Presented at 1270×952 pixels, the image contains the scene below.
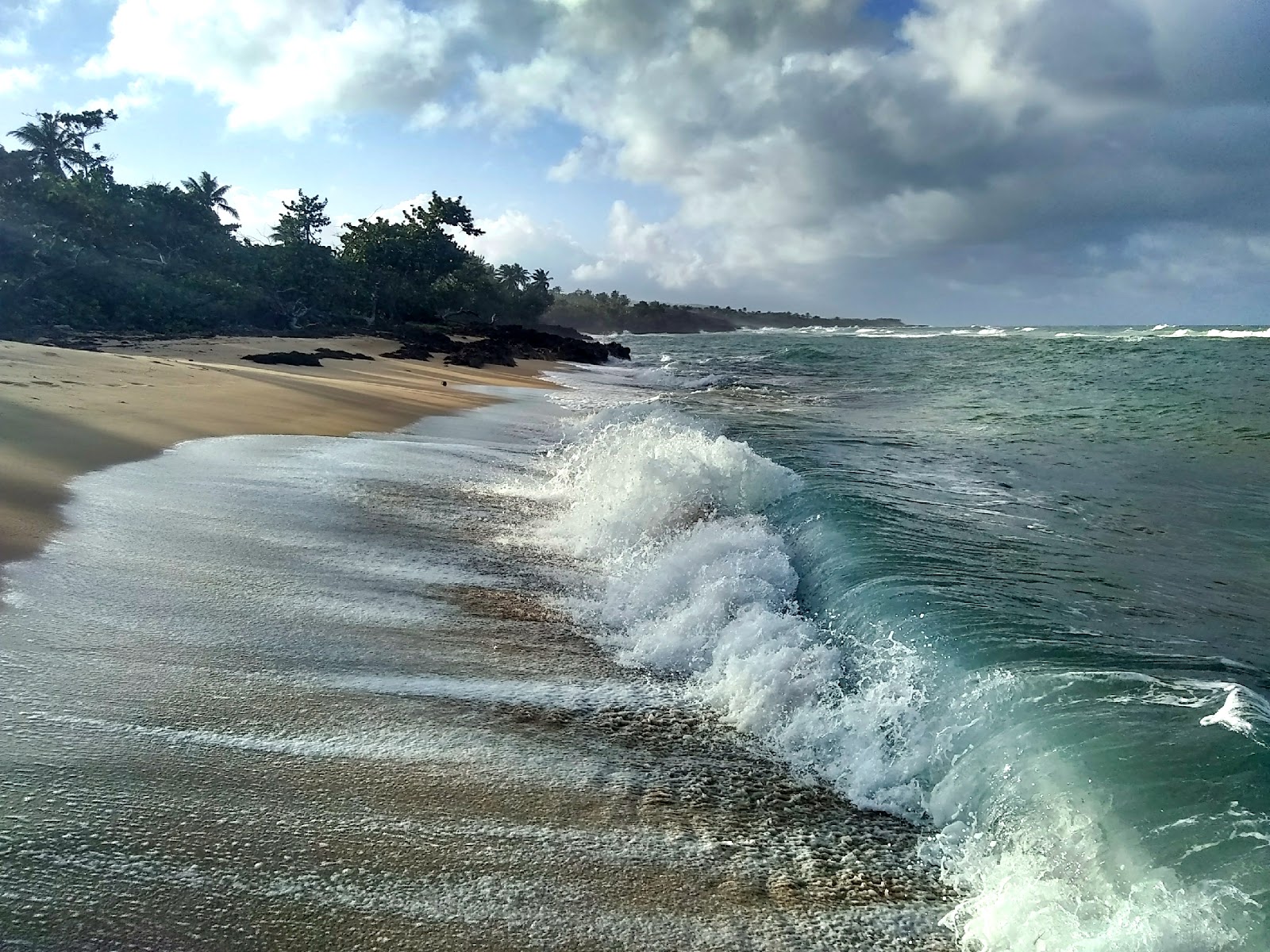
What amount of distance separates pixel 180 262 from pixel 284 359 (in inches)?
711

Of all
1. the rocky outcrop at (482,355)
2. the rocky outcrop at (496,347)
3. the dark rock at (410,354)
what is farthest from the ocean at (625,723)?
the rocky outcrop at (496,347)

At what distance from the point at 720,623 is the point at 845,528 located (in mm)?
2601

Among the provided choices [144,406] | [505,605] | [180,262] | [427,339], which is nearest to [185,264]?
[180,262]

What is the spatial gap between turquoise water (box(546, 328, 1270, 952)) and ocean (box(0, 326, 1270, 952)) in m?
0.02

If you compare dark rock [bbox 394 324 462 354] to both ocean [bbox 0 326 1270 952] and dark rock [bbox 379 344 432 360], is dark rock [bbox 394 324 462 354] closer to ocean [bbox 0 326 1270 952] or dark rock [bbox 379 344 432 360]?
dark rock [bbox 379 344 432 360]

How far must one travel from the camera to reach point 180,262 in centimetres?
3700

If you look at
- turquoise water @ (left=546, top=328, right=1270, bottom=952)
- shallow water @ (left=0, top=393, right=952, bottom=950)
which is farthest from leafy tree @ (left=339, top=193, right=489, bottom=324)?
shallow water @ (left=0, top=393, right=952, bottom=950)

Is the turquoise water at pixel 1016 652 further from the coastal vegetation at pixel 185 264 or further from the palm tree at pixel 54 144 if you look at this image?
the palm tree at pixel 54 144

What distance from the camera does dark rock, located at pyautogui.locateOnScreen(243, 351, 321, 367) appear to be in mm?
23219

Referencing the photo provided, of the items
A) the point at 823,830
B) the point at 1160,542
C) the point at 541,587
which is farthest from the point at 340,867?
the point at 1160,542

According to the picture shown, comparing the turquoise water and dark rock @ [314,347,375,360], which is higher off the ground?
dark rock @ [314,347,375,360]

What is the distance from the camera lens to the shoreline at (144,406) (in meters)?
7.14

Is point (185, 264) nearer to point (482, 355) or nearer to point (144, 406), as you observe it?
point (482, 355)

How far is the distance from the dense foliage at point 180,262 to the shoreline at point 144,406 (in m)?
5.04
